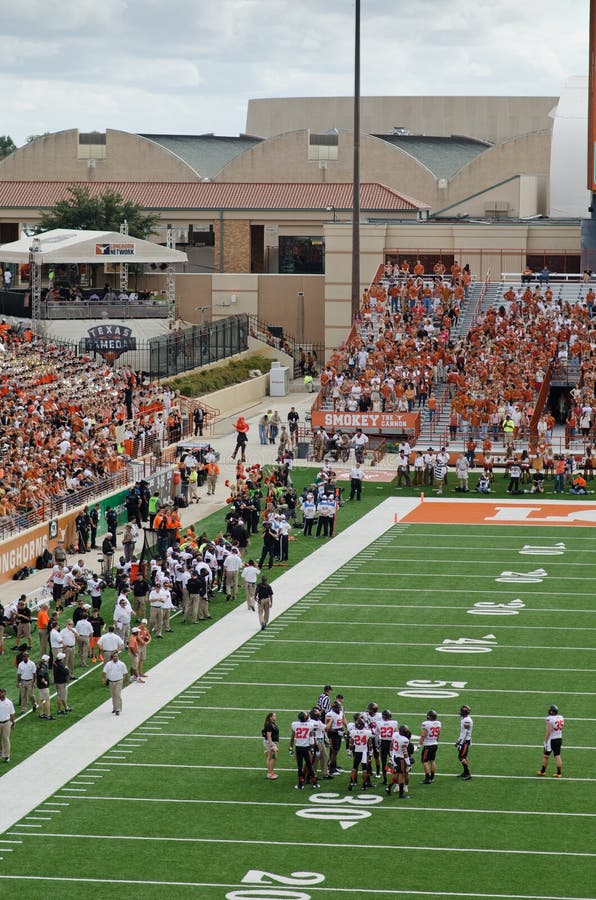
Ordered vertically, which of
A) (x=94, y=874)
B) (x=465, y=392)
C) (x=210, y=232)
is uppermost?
(x=210, y=232)

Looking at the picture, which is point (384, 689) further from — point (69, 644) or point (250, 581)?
point (250, 581)

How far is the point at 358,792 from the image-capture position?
2105 centimetres

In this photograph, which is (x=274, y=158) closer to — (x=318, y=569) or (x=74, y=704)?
(x=318, y=569)

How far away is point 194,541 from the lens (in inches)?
1258

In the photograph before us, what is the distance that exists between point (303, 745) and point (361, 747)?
70cm

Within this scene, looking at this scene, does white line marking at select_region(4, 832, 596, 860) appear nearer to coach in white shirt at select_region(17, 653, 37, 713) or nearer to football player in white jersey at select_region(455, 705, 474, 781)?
football player in white jersey at select_region(455, 705, 474, 781)

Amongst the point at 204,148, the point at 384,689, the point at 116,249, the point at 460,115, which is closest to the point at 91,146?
the point at 204,148

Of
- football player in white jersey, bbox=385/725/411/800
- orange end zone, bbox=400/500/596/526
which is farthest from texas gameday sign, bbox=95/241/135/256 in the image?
football player in white jersey, bbox=385/725/411/800

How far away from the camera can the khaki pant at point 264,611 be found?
29.0 metres

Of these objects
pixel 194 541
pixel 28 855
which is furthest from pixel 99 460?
pixel 28 855

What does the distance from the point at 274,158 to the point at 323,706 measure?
167 feet

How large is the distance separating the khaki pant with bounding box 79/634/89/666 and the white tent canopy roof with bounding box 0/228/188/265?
2825 centimetres

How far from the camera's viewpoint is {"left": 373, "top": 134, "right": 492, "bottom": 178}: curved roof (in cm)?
7208

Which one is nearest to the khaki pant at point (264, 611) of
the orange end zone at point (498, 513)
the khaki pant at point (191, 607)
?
the khaki pant at point (191, 607)
